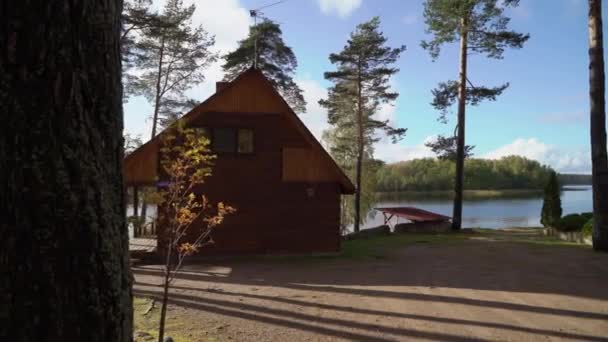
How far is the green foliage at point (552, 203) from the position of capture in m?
20.6

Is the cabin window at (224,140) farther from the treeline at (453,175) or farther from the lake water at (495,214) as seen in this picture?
the treeline at (453,175)

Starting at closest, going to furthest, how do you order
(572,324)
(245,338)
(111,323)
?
(111,323) < (245,338) < (572,324)

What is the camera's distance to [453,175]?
75.8 metres

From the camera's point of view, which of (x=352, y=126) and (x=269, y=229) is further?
(x=352, y=126)

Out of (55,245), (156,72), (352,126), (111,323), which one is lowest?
(111,323)

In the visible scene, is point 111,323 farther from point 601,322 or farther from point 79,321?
point 601,322

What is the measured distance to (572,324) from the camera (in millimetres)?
6348

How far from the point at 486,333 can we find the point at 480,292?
8.65 ft

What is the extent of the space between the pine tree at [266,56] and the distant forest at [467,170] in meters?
42.9

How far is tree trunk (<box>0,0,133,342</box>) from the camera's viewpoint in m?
1.52

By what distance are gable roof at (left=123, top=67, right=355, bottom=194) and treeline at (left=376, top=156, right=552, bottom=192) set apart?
54135mm

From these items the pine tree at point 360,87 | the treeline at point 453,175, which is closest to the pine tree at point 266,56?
the pine tree at point 360,87

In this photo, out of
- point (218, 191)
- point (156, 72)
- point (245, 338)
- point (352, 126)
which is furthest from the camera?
point (352, 126)

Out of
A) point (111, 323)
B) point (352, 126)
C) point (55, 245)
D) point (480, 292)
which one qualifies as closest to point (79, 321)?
point (111, 323)
